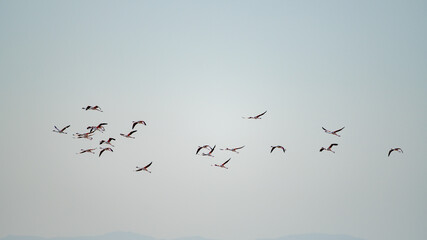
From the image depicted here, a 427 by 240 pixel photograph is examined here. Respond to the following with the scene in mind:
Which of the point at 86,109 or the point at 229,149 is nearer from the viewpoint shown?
the point at 86,109

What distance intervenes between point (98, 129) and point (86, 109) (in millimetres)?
4961

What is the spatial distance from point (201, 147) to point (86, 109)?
19767 mm

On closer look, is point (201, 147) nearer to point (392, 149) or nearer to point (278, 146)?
point (278, 146)

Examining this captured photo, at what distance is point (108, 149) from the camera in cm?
8962

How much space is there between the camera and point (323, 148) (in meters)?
92.8

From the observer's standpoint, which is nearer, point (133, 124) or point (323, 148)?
point (133, 124)

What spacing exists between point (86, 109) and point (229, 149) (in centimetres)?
2496

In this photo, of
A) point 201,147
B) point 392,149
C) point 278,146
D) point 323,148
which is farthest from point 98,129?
point 392,149

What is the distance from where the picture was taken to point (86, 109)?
86.8 meters

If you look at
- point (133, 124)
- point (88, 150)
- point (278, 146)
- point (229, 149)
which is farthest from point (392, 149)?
point (88, 150)

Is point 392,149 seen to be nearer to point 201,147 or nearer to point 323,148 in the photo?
point 323,148

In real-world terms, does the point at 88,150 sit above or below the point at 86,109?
below

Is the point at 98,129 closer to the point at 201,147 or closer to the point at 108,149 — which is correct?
the point at 108,149

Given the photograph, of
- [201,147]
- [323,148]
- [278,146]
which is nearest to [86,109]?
[201,147]
